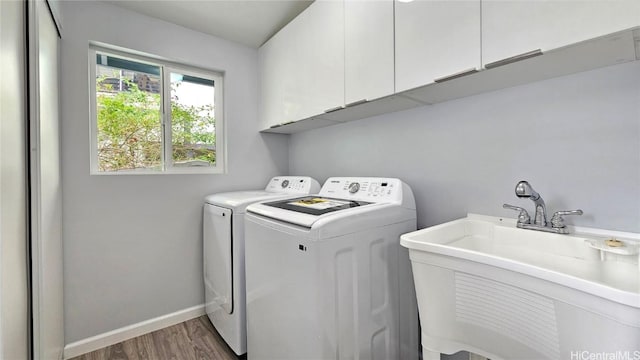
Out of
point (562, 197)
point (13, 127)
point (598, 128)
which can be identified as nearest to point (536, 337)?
point (562, 197)

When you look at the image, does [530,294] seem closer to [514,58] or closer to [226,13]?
[514,58]

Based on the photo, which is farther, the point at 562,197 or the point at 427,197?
the point at 427,197

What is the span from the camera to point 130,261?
78.2 inches

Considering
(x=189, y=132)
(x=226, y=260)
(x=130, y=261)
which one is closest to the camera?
(x=226, y=260)

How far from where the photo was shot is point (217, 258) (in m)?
1.93

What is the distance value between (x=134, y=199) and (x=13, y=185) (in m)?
1.13

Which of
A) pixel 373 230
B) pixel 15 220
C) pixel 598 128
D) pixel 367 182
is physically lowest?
pixel 373 230

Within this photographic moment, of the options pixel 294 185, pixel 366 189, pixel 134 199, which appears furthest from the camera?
pixel 294 185

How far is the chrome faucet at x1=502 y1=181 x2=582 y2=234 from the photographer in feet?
3.43

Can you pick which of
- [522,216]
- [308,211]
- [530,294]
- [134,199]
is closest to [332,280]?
Answer: [308,211]

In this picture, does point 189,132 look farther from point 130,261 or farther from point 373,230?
point 373,230

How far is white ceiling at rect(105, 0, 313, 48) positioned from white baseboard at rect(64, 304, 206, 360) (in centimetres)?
228

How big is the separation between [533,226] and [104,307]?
260 centimetres

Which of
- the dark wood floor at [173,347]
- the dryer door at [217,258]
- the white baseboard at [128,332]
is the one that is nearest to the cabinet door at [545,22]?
the dryer door at [217,258]
